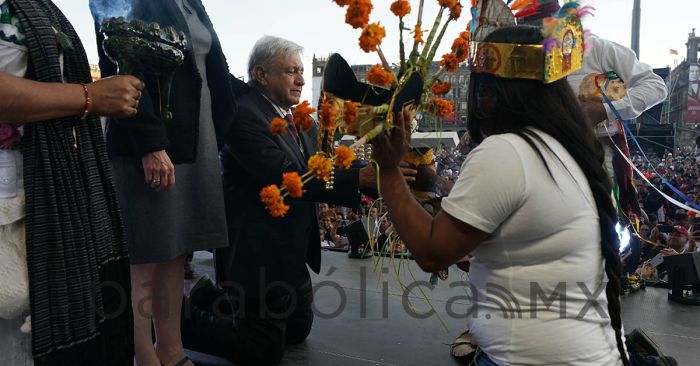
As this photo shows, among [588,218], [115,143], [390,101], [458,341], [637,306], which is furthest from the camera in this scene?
[637,306]

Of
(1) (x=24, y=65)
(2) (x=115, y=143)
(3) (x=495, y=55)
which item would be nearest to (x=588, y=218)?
→ (3) (x=495, y=55)

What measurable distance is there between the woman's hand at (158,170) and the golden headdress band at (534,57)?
105 centimetres

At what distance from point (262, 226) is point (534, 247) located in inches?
55.9

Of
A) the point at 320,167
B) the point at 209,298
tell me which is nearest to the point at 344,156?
the point at 320,167

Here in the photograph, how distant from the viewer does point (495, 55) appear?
1395mm

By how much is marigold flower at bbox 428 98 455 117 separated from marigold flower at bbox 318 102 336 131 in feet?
1.12

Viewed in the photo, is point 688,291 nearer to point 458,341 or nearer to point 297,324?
point 458,341

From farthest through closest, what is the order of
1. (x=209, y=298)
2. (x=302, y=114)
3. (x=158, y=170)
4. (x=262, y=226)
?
(x=209, y=298) < (x=262, y=226) < (x=158, y=170) < (x=302, y=114)

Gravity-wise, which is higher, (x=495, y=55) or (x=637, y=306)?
(x=495, y=55)

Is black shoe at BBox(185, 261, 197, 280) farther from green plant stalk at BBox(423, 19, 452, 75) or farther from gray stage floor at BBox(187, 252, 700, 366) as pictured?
green plant stalk at BBox(423, 19, 452, 75)

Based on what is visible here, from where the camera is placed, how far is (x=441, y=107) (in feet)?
5.27

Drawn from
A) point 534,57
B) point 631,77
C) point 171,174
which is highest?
point 631,77

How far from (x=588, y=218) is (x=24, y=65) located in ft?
4.62

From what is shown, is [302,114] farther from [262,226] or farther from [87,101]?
[262,226]
